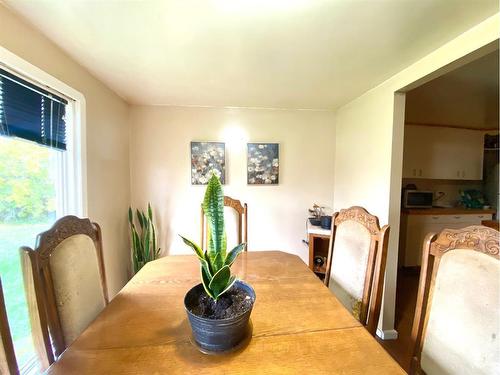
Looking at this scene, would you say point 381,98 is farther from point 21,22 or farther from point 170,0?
point 21,22

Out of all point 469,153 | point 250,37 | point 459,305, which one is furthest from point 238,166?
point 469,153

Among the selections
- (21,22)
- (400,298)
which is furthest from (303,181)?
(21,22)

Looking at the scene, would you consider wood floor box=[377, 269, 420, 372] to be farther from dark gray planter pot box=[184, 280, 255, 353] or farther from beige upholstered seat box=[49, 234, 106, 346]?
beige upholstered seat box=[49, 234, 106, 346]

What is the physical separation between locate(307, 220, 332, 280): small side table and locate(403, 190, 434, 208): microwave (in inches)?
61.6

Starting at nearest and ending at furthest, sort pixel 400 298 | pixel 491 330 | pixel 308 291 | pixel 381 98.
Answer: pixel 491 330
pixel 308 291
pixel 381 98
pixel 400 298

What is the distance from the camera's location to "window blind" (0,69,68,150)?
1184 millimetres

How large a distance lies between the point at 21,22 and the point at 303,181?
266 centimetres

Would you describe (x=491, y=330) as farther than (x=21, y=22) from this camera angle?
No

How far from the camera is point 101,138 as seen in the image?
2006 millimetres

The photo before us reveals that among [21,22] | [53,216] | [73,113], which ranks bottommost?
[53,216]

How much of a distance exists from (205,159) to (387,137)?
6.15 ft

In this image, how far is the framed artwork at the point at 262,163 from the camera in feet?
8.98

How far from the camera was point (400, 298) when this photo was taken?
8.38ft

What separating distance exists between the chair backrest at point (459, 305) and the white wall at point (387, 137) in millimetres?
1054
